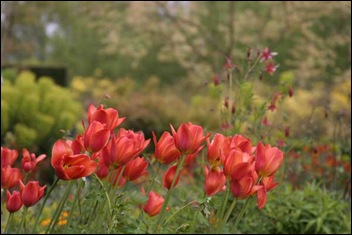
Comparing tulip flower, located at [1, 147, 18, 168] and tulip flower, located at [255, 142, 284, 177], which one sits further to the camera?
tulip flower, located at [1, 147, 18, 168]

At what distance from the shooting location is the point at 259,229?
416 cm

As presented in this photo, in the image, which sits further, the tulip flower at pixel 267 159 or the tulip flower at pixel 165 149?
the tulip flower at pixel 165 149

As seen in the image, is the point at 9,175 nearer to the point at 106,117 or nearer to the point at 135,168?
the point at 135,168

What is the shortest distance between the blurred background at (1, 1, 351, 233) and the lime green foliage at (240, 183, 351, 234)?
28mm

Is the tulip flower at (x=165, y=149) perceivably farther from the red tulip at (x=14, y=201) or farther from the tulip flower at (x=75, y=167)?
the red tulip at (x=14, y=201)

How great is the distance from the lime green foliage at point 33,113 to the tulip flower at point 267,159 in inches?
234

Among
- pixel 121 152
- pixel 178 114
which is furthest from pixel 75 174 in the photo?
pixel 178 114

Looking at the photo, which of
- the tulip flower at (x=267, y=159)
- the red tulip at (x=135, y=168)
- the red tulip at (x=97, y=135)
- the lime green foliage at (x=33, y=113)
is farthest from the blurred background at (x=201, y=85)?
the tulip flower at (x=267, y=159)

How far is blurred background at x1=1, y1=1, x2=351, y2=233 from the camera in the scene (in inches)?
181

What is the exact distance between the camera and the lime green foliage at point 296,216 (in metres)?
4.09

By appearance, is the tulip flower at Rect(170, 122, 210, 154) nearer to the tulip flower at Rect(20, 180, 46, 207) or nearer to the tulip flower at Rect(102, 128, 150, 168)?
the tulip flower at Rect(102, 128, 150, 168)

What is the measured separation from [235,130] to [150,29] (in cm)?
958

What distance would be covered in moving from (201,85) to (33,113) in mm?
4081

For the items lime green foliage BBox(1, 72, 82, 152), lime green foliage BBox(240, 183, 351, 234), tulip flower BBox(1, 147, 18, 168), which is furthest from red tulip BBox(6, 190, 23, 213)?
lime green foliage BBox(1, 72, 82, 152)
